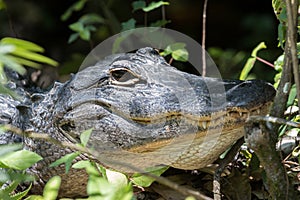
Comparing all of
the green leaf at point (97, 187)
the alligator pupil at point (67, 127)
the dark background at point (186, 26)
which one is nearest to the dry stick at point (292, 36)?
the green leaf at point (97, 187)

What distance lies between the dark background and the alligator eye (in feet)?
6.78

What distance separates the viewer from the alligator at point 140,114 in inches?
111

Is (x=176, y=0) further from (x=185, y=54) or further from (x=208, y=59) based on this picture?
(x=185, y=54)

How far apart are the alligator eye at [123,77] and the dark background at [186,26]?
2.07 meters

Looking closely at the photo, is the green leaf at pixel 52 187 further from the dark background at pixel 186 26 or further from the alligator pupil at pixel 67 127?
the dark background at pixel 186 26

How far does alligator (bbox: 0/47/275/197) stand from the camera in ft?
9.29

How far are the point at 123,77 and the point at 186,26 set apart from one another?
318cm

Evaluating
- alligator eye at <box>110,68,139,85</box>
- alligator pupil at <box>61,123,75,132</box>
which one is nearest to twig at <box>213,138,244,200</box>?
alligator eye at <box>110,68,139,85</box>

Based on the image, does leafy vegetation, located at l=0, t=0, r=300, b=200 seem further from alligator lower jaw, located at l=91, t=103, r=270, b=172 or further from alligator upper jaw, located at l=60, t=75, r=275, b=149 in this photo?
alligator upper jaw, located at l=60, t=75, r=275, b=149

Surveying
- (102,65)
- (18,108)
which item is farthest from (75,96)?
(18,108)

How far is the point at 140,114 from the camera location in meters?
3.04

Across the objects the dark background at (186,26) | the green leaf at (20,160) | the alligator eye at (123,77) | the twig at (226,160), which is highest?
the green leaf at (20,160)

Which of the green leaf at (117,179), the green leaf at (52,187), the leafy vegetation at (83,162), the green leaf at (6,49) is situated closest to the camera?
the green leaf at (6,49)

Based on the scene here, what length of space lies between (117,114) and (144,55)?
0.44 meters
